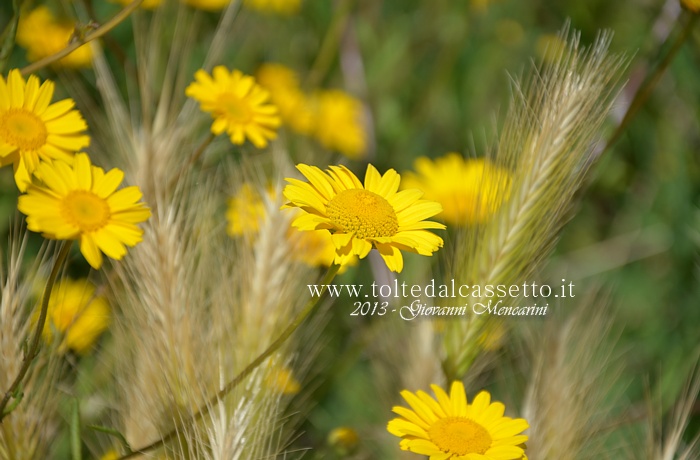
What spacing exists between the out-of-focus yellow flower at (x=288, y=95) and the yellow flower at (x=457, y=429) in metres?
0.74

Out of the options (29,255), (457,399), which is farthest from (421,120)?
(457,399)

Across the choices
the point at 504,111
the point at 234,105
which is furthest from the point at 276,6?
the point at 234,105

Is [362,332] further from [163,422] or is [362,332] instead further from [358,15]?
[358,15]

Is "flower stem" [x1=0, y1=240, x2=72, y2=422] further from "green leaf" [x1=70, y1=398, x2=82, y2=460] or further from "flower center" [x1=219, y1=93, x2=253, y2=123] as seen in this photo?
"flower center" [x1=219, y1=93, x2=253, y2=123]

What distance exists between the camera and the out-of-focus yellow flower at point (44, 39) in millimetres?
1168

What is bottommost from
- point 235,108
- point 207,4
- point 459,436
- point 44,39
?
point 459,436

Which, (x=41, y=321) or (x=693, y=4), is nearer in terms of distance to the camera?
(x=41, y=321)

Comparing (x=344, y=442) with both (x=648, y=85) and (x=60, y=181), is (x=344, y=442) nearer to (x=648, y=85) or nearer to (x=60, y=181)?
(x=60, y=181)

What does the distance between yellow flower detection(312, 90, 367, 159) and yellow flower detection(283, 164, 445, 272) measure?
802mm

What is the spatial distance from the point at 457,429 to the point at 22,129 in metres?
0.41

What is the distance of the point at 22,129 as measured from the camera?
2.07ft

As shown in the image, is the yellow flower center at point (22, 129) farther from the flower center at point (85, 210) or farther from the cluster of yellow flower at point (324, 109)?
the cluster of yellow flower at point (324, 109)

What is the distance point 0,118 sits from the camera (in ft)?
2.05

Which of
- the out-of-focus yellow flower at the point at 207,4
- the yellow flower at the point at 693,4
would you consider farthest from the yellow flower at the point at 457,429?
the out-of-focus yellow flower at the point at 207,4
